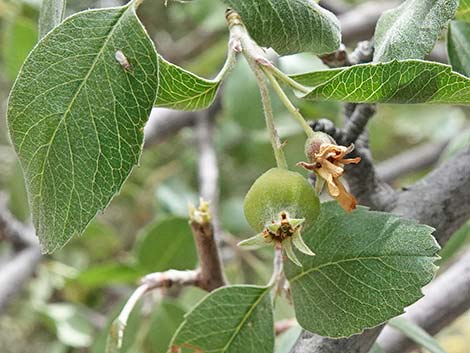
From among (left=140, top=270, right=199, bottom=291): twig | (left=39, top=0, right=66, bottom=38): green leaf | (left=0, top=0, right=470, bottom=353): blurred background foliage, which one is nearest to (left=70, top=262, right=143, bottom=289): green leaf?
(left=0, top=0, right=470, bottom=353): blurred background foliage

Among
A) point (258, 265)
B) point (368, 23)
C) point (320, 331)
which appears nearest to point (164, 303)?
point (258, 265)

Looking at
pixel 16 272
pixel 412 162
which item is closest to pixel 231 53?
pixel 16 272

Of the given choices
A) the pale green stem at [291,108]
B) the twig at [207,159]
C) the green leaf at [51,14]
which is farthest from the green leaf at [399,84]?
the twig at [207,159]

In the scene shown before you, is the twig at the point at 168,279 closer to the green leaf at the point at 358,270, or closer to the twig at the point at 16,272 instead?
the green leaf at the point at 358,270

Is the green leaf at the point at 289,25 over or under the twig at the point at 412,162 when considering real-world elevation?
over

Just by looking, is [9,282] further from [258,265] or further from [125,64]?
[125,64]

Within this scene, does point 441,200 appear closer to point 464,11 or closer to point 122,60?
point 464,11
